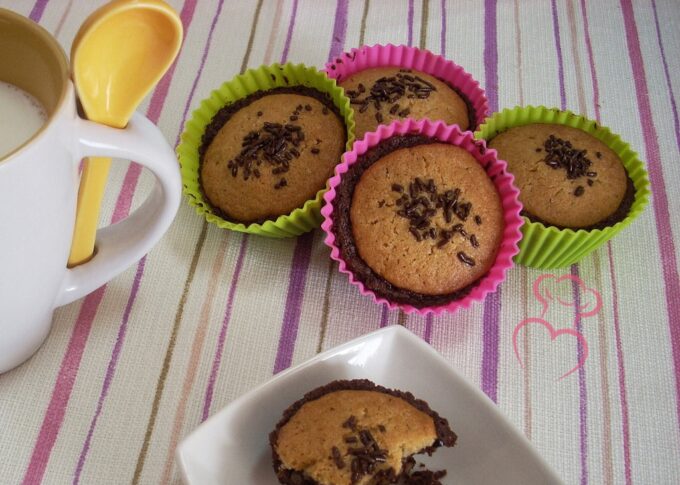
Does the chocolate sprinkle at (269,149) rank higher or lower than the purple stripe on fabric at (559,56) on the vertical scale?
lower

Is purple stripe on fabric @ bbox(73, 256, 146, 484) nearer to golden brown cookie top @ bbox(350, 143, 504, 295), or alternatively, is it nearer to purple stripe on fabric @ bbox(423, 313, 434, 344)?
golden brown cookie top @ bbox(350, 143, 504, 295)

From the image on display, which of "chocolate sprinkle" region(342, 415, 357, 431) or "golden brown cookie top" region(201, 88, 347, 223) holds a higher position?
"golden brown cookie top" region(201, 88, 347, 223)

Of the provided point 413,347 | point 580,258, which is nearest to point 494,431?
point 413,347

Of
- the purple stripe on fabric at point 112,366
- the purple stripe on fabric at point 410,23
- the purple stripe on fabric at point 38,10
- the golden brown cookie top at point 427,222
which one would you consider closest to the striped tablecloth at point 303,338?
the purple stripe on fabric at point 112,366

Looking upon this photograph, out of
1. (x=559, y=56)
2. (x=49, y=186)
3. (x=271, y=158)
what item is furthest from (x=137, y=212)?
(x=559, y=56)

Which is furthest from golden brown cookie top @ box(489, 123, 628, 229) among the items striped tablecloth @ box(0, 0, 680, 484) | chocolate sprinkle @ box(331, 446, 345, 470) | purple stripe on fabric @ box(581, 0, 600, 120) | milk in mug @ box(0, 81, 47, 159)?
milk in mug @ box(0, 81, 47, 159)

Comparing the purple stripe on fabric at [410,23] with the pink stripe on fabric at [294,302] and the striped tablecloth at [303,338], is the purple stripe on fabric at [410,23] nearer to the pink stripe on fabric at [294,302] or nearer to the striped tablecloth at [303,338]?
the striped tablecloth at [303,338]

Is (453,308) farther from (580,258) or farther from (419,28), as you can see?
(419,28)

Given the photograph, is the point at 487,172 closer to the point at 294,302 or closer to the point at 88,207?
the point at 294,302
